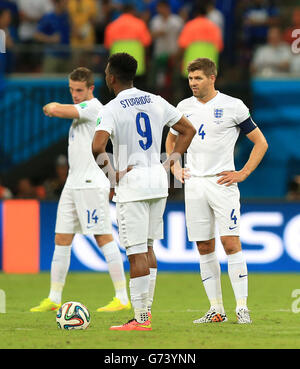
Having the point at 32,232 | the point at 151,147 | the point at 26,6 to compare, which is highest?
the point at 26,6

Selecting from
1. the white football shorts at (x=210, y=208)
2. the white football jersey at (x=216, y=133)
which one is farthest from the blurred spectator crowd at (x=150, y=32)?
the white football shorts at (x=210, y=208)

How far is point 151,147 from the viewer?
25.1ft

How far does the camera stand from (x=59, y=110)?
361 inches

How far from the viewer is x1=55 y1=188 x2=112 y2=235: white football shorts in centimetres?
973

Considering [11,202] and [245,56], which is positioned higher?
[245,56]

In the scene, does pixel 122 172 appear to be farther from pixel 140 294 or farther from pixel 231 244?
pixel 231 244

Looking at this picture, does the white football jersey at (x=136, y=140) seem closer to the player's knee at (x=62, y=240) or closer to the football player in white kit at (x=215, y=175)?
the football player in white kit at (x=215, y=175)

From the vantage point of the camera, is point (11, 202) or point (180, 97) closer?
point (11, 202)

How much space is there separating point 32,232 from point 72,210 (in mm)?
4303

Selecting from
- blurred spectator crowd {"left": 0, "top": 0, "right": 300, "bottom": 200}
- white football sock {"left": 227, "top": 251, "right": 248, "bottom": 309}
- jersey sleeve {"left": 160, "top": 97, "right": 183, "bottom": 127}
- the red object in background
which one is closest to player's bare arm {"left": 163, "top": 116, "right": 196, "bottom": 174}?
jersey sleeve {"left": 160, "top": 97, "right": 183, "bottom": 127}

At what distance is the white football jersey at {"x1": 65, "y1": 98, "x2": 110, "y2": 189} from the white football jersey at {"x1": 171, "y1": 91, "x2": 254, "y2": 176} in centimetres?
146

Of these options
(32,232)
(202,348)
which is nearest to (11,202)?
(32,232)

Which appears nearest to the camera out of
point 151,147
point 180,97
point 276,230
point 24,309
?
point 151,147
